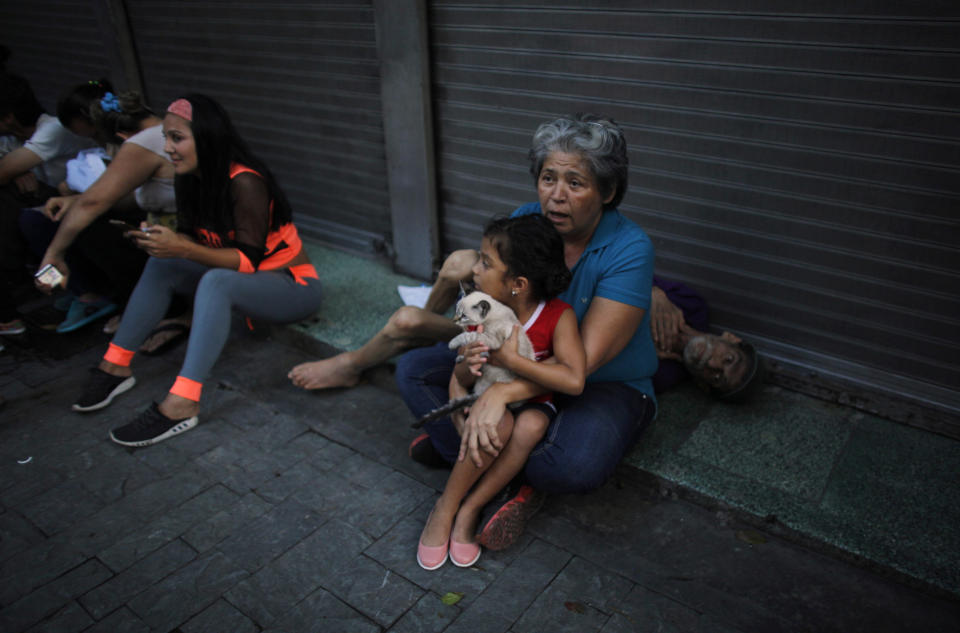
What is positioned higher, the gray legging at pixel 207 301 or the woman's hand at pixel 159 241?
the woman's hand at pixel 159 241

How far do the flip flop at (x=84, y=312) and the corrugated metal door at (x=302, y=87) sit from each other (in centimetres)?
169

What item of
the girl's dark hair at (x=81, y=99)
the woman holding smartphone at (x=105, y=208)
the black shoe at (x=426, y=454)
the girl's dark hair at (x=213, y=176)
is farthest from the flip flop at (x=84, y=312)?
the black shoe at (x=426, y=454)

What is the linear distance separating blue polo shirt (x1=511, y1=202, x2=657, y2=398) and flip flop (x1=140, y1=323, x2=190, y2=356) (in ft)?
8.80

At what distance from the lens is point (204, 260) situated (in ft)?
11.1

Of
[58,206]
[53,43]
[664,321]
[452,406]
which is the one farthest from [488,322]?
[53,43]

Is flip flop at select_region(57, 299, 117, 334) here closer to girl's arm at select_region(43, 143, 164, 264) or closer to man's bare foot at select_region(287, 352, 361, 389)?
girl's arm at select_region(43, 143, 164, 264)

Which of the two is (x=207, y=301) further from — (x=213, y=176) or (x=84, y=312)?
(x=84, y=312)

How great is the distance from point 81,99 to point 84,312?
1.46 m

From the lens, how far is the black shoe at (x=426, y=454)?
3.04 metres

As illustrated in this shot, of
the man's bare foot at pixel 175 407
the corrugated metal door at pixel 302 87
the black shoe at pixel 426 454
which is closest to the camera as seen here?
the black shoe at pixel 426 454

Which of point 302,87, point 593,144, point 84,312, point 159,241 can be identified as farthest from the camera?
point 302,87

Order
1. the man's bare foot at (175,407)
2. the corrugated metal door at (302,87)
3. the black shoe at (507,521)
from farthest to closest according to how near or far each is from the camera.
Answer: the corrugated metal door at (302,87) < the man's bare foot at (175,407) < the black shoe at (507,521)

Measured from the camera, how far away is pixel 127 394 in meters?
3.74

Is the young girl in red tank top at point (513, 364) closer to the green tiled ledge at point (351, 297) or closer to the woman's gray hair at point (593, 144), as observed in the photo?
the woman's gray hair at point (593, 144)
